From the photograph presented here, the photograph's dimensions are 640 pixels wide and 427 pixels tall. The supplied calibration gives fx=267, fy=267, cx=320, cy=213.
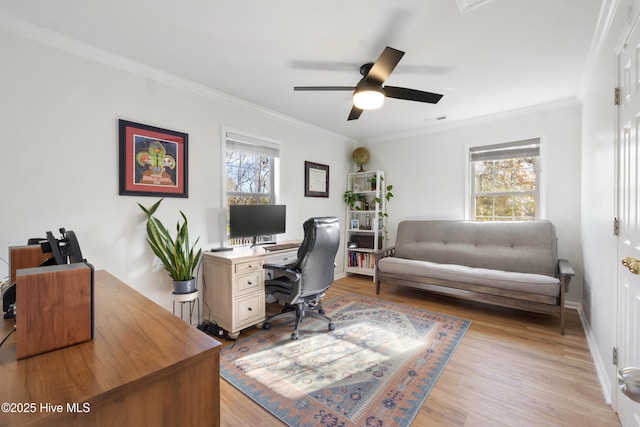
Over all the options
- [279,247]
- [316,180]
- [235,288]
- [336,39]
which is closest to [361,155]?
[316,180]

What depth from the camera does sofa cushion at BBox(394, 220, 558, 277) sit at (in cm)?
302

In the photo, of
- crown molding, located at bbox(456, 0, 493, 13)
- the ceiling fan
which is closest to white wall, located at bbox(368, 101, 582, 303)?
the ceiling fan

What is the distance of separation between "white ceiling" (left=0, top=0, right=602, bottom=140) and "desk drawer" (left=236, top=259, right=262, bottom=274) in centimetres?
173

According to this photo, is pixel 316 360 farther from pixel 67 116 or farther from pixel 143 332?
pixel 67 116

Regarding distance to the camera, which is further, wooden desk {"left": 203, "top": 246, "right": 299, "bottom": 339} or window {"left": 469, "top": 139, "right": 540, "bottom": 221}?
window {"left": 469, "top": 139, "right": 540, "bottom": 221}

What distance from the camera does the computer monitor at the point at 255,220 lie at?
2781 millimetres

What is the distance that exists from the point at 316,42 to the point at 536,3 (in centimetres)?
138

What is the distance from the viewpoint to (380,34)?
188cm

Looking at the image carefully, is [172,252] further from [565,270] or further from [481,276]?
[565,270]

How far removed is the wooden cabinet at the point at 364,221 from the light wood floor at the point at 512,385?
74.1 inches

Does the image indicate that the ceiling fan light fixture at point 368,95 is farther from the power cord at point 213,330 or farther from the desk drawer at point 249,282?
the power cord at point 213,330

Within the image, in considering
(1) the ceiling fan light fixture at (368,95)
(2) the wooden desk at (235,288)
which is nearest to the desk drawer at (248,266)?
(2) the wooden desk at (235,288)

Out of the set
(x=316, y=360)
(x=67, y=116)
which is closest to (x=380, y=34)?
(x=67, y=116)

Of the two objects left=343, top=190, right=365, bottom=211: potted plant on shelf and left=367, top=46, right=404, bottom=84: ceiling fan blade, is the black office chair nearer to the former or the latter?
left=367, top=46, right=404, bottom=84: ceiling fan blade
